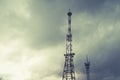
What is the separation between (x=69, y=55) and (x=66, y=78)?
43.7 ft

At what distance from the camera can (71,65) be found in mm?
198375

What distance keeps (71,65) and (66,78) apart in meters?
7.99

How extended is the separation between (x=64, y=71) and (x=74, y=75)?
634 centimetres

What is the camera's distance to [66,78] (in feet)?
650

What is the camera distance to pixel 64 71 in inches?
7859

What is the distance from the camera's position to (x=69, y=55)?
19962cm

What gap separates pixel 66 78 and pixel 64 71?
14.0 feet

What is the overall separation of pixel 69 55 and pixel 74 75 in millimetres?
11853

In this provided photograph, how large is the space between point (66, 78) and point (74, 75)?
4.92 m

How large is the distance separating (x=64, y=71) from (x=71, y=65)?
5.50 metres

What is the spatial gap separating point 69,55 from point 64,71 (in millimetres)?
9689

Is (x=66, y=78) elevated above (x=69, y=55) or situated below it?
below
